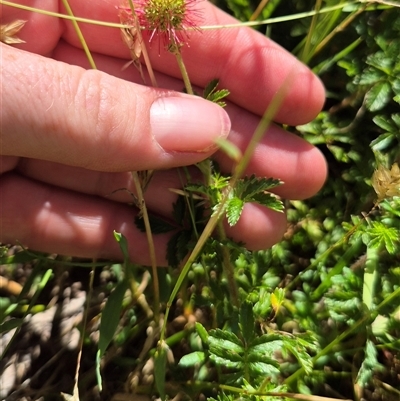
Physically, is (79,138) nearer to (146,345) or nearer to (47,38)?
(47,38)

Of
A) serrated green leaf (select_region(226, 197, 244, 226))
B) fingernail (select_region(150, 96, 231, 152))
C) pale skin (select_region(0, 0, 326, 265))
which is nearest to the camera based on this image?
serrated green leaf (select_region(226, 197, 244, 226))

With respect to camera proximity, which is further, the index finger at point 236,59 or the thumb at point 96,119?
the index finger at point 236,59

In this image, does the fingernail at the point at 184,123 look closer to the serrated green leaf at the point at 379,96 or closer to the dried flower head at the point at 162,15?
the dried flower head at the point at 162,15

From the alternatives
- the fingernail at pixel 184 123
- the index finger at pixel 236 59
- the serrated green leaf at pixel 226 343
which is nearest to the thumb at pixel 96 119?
the fingernail at pixel 184 123

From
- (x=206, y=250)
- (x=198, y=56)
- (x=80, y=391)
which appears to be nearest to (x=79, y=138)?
(x=206, y=250)

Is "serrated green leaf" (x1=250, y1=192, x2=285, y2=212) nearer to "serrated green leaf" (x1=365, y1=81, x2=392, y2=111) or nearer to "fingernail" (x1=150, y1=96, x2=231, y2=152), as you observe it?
"fingernail" (x1=150, y1=96, x2=231, y2=152)

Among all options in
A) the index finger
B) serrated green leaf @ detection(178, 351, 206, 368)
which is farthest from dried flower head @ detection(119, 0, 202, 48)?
serrated green leaf @ detection(178, 351, 206, 368)

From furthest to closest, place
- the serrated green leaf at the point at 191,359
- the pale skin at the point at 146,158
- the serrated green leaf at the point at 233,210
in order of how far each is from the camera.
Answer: the pale skin at the point at 146,158 → the serrated green leaf at the point at 191,359 → the serrated green leaf at the point at 233,210
